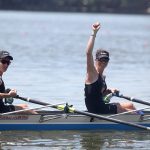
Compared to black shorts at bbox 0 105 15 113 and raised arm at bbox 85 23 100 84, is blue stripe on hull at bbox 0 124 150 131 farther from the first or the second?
raised arm at bbox 85 23 100 84

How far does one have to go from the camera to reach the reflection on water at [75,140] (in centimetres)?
1678

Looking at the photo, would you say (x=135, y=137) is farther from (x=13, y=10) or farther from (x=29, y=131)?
(x=13, y=10)

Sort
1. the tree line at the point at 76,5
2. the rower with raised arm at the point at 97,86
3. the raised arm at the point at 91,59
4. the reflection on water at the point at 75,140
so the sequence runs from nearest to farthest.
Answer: the reflection on water at the point at 75,140
the raised arm at the point at 91,59
the rower with raised arm at the point at 97,86
the tree line at the point at 76,5

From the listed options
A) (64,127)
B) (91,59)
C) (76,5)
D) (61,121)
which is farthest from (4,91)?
(76,5)

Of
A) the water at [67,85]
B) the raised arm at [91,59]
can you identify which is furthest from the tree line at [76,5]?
the raised arm at [91,59]

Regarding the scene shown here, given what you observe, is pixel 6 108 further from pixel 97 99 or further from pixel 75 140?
pixel 97 99

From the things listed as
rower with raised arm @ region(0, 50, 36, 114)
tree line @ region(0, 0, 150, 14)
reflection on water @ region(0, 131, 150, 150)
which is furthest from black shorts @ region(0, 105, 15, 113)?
tree line @ region(0, 0, 150, 14)

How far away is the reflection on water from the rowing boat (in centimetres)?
12

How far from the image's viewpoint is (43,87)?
28.4 meters

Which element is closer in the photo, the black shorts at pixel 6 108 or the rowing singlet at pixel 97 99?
the black shorts at pixel 6 108

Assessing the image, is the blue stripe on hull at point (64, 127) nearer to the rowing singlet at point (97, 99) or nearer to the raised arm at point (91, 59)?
the rowing singlet at point (97, 99)

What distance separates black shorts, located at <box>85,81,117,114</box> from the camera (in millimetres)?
17531

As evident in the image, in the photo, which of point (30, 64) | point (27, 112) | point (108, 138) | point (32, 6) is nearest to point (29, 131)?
point (27, 112)

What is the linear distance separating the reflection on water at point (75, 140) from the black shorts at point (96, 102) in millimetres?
533
